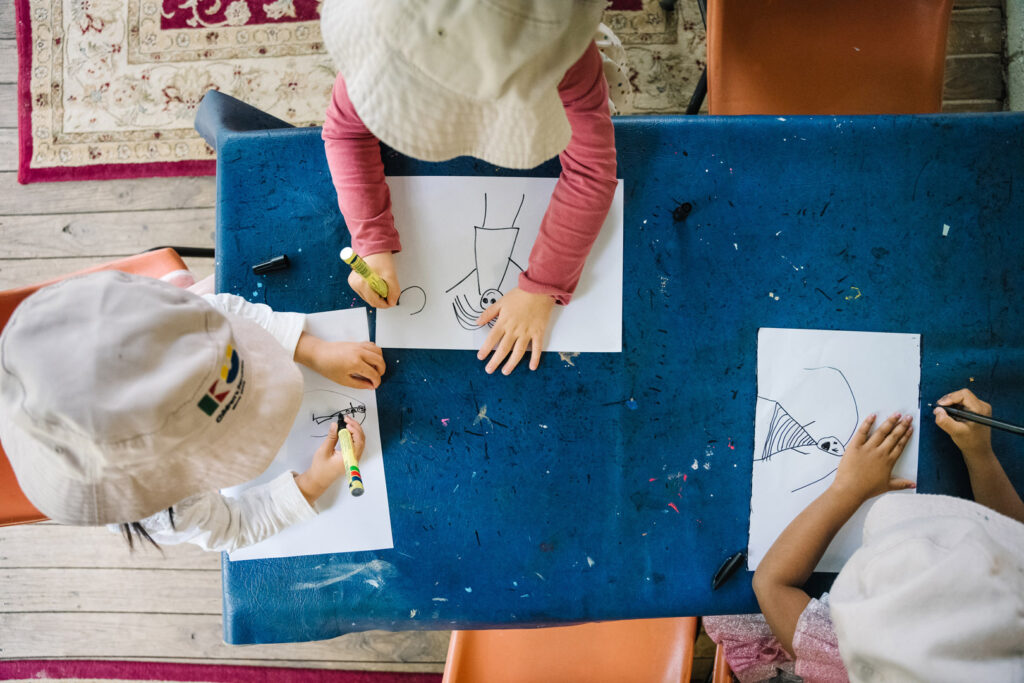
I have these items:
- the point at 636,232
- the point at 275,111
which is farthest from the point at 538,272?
the point at 275,111

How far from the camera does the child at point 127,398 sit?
0.54 m

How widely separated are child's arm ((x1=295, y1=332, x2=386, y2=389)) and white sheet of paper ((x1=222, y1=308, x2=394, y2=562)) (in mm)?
17

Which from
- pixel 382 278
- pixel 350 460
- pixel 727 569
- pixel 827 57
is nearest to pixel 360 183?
pixel 382 278

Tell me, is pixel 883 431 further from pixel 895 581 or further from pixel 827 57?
pixel 827 57

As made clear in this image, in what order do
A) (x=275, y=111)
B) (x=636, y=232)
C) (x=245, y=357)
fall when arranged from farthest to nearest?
(x=275, y=111)
(x=636, y=232)
(x=245, y=357)

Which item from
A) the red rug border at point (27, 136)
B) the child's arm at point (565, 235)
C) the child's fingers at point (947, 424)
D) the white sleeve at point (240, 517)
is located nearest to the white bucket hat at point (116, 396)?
the white sleeve at point (240, 517)

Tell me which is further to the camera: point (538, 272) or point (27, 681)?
point (27, 681)

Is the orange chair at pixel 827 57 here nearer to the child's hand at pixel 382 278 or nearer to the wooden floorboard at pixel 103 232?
the child's hand at pixel 382 278

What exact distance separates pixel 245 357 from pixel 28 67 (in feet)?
4.44

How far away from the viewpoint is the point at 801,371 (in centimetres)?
76

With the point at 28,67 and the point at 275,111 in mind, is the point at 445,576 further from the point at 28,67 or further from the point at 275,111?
the point at 28,67

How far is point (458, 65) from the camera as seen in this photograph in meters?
0.49

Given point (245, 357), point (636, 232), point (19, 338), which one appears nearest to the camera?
point (19, 338)

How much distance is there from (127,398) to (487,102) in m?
0.41
